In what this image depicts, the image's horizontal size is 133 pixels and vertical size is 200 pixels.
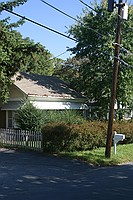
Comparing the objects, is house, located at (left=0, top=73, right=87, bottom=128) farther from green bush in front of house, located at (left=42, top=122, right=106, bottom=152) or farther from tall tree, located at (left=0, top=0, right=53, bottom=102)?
green bush in front of house, located at (left=42, top=122, right=106, bottom=152)

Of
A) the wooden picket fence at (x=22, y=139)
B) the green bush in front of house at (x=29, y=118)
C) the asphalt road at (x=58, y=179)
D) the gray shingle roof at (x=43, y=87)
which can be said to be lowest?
the asphalt road at (x=58, y=179)

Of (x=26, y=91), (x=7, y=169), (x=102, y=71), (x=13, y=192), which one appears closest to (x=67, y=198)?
(x=13, y=192)

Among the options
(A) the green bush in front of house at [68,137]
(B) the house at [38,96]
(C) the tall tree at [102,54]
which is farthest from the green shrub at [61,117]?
(C) the tall tree at [102,54]

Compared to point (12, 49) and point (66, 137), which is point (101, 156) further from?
point (12, 49)

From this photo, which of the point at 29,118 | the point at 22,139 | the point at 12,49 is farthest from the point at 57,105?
the point at 22,139

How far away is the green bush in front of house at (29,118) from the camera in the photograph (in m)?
Answer: 21.9

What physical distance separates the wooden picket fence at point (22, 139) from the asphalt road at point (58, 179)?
50.1 inches

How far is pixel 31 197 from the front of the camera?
8.92 metres

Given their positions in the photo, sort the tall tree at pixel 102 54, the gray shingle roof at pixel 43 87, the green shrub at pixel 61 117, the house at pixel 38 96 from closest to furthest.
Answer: the green shrub at pixel 61 117, the house at pixel 38 96, the gray shingle roof at pixel 43 87, the tall tree at pixel 102 54

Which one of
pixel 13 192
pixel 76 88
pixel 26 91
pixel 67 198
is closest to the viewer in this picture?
pixel 67 198

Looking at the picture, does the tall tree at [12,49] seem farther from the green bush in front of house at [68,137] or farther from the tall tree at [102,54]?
the green bush in front of house at [68,137]

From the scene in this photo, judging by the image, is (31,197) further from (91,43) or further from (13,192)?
(91,43)

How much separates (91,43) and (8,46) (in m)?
8.48

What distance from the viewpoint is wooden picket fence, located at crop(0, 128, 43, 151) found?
734 inches
